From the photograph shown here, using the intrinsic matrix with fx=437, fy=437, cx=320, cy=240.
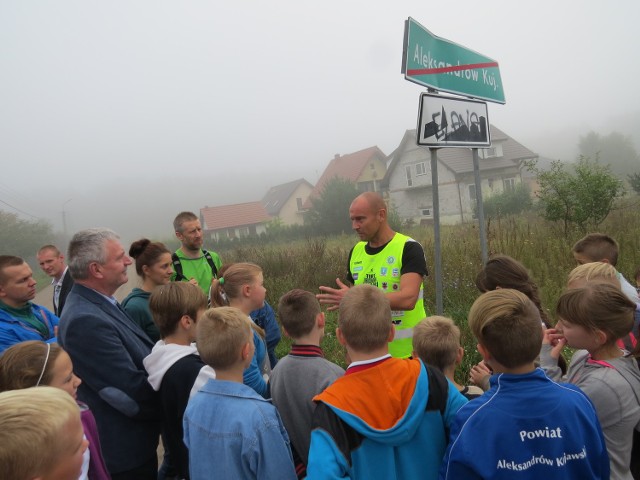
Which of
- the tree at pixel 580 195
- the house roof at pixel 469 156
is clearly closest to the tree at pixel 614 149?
the house roof at pixel 469 156

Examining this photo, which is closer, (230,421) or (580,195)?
(230,421)

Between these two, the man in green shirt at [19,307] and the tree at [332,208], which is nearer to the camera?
the man in green shirt at [19,307]

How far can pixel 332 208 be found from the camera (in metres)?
36.5

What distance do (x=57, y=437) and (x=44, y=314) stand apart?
2.89 meters

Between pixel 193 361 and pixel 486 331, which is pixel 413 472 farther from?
pixel 193 361

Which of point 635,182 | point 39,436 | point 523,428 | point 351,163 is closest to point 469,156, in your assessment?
point 635,182

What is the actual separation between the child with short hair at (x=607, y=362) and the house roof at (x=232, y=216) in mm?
52196

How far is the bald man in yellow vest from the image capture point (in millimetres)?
3236

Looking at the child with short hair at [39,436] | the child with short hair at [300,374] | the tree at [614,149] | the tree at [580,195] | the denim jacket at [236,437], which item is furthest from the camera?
the tree at [614,149]

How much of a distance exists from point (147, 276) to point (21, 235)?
50.6 m

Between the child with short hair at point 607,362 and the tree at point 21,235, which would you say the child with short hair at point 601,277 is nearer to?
the child with short hair at point 607,362

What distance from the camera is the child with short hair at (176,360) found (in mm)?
2438

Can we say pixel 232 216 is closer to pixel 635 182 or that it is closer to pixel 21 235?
pixel 21 235

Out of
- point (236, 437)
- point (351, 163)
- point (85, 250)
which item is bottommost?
point (236, 437)
